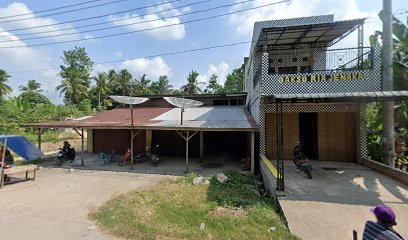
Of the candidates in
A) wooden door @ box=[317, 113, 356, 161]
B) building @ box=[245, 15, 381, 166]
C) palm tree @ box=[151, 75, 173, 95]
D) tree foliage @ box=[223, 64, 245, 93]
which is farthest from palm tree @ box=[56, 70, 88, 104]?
wooden door @ box=[317, 113, 356, 161]

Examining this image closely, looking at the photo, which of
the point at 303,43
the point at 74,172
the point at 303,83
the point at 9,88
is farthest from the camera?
the point at 9,88

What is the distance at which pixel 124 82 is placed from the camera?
144 ft

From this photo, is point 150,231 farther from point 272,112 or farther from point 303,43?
point 303,43

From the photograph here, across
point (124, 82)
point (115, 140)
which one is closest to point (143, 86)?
point (124, 82)

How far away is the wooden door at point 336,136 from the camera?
11.2 m

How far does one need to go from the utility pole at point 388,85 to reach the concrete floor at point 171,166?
20.4ft

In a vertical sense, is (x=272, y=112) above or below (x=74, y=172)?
above

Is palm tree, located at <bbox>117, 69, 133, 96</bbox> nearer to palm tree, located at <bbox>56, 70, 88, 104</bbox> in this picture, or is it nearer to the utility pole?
palm tree, located at <bbox>56, 70, 88, 104</bbox>

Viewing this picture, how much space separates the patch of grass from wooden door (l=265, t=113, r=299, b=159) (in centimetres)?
333

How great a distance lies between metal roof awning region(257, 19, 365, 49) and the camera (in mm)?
9913

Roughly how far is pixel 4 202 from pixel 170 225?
5723mm

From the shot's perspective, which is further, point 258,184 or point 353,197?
point 258,184

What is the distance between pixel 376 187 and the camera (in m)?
7.38

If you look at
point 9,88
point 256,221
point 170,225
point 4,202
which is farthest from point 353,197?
point 9,88
